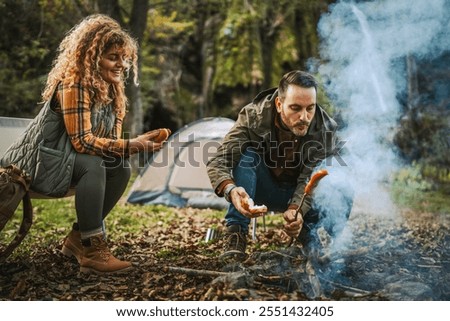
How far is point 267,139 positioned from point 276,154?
12 centimetres

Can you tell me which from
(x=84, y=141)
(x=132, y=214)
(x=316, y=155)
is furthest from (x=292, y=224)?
(x=132, y=214)

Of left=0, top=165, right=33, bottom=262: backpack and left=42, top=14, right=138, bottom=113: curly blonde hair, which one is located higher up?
left=42, top=14, right=138, bottom=113: curly blonde hair

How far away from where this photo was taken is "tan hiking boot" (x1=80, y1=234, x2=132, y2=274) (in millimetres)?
2420

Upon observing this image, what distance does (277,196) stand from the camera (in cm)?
289

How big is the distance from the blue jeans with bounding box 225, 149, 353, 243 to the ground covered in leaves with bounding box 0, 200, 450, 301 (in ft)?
0.54

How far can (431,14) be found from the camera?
3.11 metres

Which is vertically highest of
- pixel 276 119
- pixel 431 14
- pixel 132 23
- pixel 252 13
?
pixel 252 13

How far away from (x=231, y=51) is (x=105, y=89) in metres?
7.46

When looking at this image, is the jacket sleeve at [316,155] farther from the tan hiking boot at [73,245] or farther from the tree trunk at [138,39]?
the tree trunk at [138,39]

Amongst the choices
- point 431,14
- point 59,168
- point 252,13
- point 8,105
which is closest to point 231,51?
point 252,13

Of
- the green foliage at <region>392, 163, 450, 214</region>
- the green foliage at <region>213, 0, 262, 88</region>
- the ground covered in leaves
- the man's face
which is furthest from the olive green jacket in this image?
the green foliage at <region>213, 0, 262, 88</region>

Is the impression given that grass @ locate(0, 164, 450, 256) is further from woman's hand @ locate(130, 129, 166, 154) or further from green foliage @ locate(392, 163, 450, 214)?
woman's hand @ locate(130, 129, 166, 154)

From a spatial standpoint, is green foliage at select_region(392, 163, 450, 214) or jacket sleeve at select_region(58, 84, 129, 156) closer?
jacket sleeve at select_region(58, 84, 129, 156)
